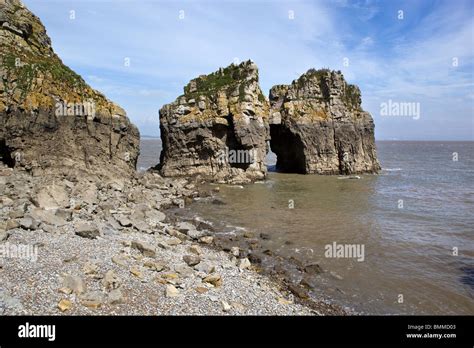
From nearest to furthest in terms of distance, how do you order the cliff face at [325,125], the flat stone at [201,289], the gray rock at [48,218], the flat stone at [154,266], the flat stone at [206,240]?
1. the flat stone at [201,289]
2. the flat stone at [154,266]
3. the gray rock at [48,218]
4. the flat stone at [206,240]
5. the cliff face at [325,125]

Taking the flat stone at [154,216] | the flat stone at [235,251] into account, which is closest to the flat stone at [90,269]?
the flat stone at [235,251]

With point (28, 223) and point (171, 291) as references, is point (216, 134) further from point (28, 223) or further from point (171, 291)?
point (171, 291)

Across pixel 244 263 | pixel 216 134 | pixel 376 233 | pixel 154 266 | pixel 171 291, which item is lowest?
pixel 244 263

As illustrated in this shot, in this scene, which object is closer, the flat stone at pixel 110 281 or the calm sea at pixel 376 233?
the flat stone at pixel 110 281

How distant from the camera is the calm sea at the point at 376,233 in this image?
15.7 meters

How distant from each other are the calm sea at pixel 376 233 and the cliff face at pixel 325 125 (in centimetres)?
1251

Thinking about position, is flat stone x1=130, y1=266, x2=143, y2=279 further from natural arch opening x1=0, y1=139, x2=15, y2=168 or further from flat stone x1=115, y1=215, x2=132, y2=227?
natural arch opening x1=0, y1=139, x2=15, y2=168

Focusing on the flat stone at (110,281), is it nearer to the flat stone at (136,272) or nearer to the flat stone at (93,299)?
the flat stone at (93,299)

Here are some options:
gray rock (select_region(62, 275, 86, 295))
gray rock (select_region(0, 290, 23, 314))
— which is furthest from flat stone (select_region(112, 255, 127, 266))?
gray rock (select_region(0, 290, 23, 314))

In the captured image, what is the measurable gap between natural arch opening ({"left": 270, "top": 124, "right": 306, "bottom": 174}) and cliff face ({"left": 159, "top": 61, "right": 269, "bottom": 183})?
11.3 meters

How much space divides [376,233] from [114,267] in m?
18.6

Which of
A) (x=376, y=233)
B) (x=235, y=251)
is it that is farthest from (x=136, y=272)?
(x=376, y=233)

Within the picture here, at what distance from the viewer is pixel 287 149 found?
65250 millimetres
